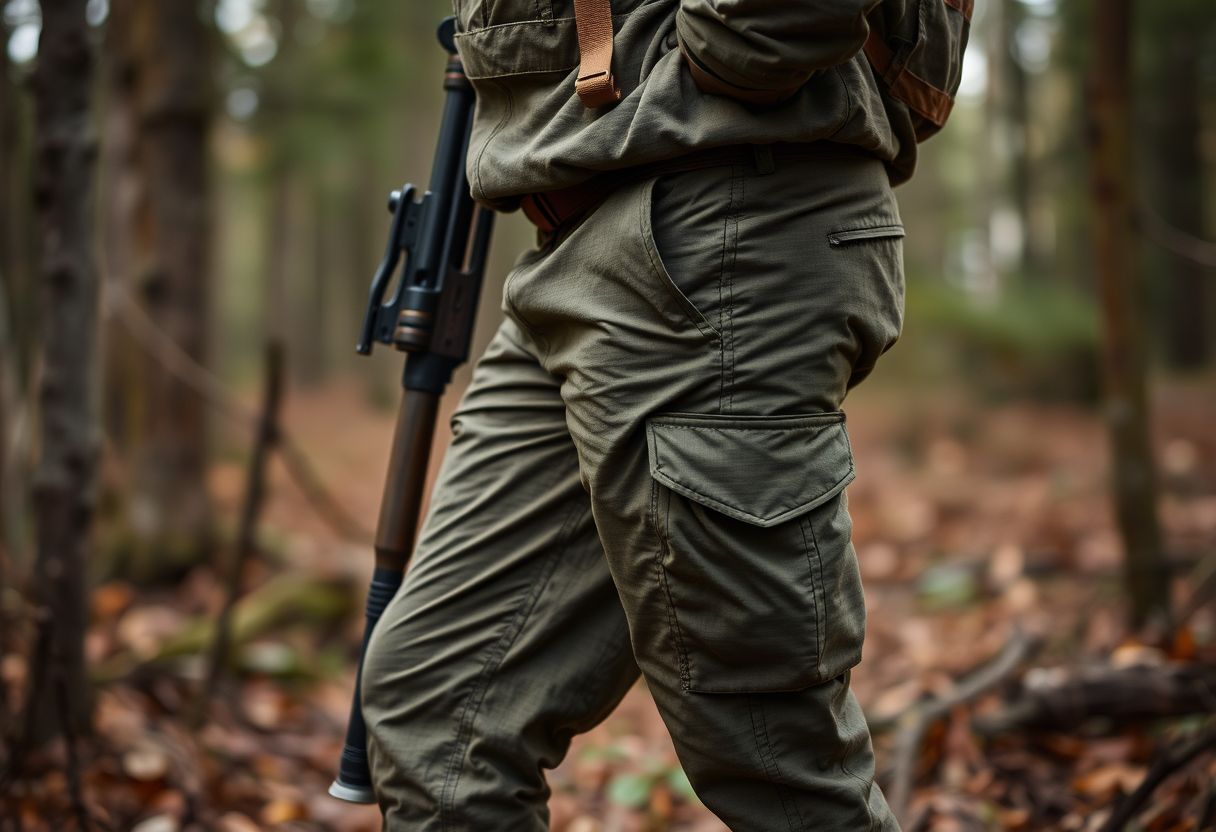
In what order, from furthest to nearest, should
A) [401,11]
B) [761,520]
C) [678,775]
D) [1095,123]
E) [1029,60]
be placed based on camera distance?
[1029,60]
[401,11]
[1095,123]
[678,775]
[761,520]

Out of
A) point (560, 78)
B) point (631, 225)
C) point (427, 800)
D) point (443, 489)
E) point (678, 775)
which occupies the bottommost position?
point (678, 775)

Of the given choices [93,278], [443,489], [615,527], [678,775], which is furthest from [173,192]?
[615,527]

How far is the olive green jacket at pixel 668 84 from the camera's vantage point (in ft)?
4.47

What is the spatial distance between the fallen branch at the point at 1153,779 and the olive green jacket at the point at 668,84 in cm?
137

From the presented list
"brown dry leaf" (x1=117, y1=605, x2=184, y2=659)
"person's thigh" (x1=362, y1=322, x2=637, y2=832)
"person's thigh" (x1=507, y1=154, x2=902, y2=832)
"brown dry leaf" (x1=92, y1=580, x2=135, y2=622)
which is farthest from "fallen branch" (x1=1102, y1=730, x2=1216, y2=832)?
"brown dry leaf" (x1=92, y1=580, x2=135, y2=622)

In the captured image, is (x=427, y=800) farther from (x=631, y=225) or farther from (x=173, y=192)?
(x=173, y=192)

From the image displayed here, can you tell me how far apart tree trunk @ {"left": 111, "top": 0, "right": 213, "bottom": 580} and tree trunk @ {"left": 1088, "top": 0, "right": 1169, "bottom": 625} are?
13.9 ft

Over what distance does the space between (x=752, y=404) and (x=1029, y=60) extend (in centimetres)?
1605

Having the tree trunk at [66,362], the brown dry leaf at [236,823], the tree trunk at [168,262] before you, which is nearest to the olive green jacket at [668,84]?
the tree trunk at [66,362]

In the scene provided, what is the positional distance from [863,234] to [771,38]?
0.35 m

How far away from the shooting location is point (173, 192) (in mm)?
5574

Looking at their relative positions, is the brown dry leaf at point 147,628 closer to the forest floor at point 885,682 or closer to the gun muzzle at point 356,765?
the forest floor at point 885,682

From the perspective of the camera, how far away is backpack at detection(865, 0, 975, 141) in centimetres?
156

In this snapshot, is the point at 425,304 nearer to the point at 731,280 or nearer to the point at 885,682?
the point at 731,280
